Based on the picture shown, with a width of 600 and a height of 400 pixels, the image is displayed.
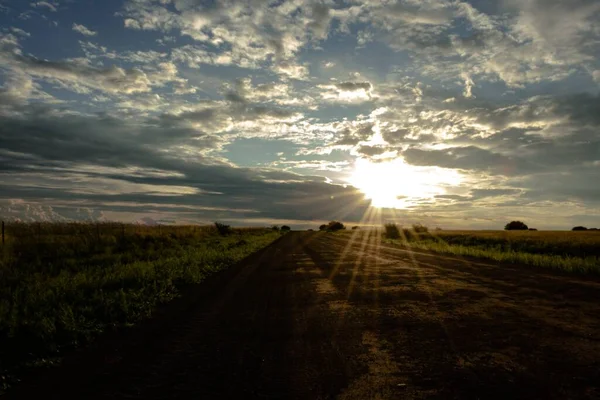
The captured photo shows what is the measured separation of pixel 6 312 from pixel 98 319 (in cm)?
180

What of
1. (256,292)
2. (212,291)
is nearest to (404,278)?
(256,292)

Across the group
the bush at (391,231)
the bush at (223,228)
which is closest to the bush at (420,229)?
the bush at (391,231)

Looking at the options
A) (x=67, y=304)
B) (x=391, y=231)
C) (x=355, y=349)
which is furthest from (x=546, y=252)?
(x=391, y=231)

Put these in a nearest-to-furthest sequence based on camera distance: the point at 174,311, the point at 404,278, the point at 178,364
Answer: the point at 178,364 → the point at 174,311 → the point at 404,278

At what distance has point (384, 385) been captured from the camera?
16.1 feet

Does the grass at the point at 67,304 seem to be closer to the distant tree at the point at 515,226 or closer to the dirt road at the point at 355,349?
the dirt road at the point at 355,349

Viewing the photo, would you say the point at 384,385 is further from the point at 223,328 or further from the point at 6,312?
the point at 6,312

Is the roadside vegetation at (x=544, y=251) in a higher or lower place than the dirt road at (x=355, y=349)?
higher

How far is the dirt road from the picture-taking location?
487 cm

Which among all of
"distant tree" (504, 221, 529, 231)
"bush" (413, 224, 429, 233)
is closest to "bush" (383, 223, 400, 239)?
"bush" (413, 224, 429, 233)

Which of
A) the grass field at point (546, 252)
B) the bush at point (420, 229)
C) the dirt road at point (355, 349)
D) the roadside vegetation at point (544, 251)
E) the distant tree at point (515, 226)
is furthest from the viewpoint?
the distant tree at point (515, 226)

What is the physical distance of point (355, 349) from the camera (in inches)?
253

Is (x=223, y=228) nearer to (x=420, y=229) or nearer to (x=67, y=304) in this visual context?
(x=420, y=229)

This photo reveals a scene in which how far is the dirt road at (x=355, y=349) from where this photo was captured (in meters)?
4.87
